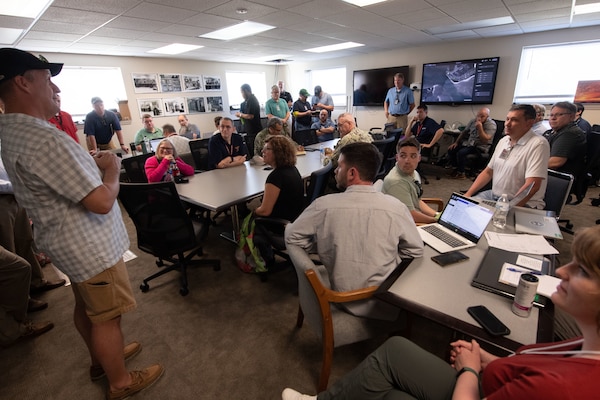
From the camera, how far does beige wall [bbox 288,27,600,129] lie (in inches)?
203

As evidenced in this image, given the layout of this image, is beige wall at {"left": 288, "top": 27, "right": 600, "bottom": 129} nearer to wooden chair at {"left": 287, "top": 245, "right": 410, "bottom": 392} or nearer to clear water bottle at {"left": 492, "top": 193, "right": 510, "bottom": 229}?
clear water bottle at {"left": 492, "top": 193, "right": 510, "bottom": 229}

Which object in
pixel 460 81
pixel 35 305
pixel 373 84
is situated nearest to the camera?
pixel 35 305

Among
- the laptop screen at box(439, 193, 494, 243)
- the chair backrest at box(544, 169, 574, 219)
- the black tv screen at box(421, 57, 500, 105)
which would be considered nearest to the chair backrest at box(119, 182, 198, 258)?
the laptop screen at box(439, 193, 494, 243)

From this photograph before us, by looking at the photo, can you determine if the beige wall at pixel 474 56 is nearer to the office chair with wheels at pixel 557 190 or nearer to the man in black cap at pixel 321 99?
the man in black cap at pixel 321 99

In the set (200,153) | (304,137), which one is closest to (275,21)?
(304,137)

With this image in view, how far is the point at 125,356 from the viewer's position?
1.79 metres

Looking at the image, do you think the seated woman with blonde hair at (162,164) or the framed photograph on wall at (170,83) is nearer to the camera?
the seated woman with blonde hair at (162,164)

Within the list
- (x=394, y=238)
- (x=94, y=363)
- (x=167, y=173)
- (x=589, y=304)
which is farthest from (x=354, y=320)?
(x=167, y=173)

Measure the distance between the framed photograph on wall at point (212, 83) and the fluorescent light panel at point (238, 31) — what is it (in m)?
3.23

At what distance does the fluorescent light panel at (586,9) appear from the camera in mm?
3678

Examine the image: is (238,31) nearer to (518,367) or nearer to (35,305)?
(35,305)

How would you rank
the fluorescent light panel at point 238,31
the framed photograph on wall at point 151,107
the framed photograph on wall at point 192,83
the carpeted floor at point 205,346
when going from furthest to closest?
the framed photograph on wall at point 192,83 < the framed photograph on wall at point 151,107 < the fluorescent light panel at point 238,31 < the carpeted floor at point 205,346

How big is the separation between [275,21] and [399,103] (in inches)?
145

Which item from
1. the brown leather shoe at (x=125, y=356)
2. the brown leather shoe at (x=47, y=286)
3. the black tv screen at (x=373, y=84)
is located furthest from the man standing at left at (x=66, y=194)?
the black tv screen at (x=373, y=84)
